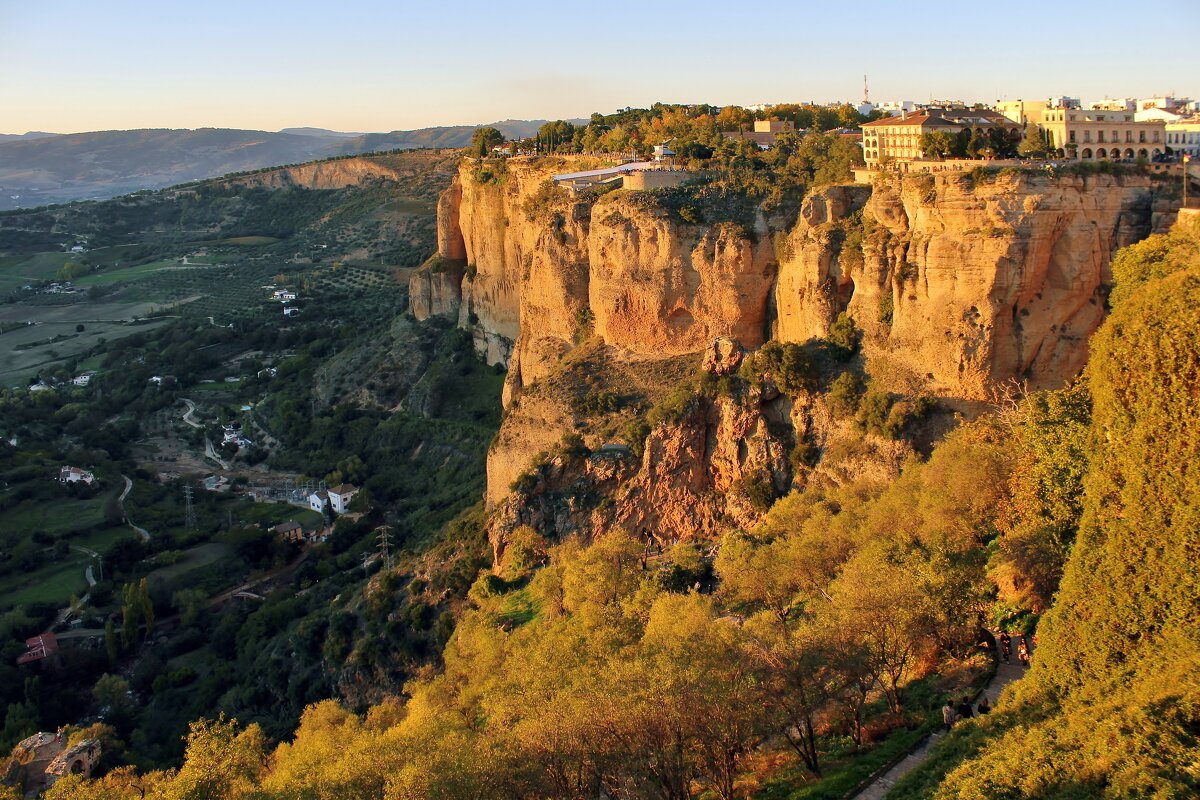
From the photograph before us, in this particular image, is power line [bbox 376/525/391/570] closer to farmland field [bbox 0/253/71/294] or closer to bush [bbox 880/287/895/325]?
bush [bbox 880/287/895/325]

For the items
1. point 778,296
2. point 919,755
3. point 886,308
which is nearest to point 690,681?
point 919,755

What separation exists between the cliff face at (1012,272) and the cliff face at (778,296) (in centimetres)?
3

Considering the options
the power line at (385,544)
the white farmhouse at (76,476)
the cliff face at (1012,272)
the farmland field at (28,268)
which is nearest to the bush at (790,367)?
the cliff face at (1012,272)

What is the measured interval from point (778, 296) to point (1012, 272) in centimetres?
729

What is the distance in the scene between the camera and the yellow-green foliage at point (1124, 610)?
1145 cm

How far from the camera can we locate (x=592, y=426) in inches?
1195

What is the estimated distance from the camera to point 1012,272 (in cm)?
2283

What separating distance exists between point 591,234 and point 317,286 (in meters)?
40.4

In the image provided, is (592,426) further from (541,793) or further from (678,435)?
(541,793)

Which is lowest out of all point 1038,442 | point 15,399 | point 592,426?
point 15,399

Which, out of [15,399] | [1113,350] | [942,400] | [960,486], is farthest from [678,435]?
[15,399]

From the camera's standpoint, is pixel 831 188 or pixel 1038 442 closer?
pixel 1038 442

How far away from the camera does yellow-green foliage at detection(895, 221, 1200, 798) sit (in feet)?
37.6

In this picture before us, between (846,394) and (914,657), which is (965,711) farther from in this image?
(846,394)
